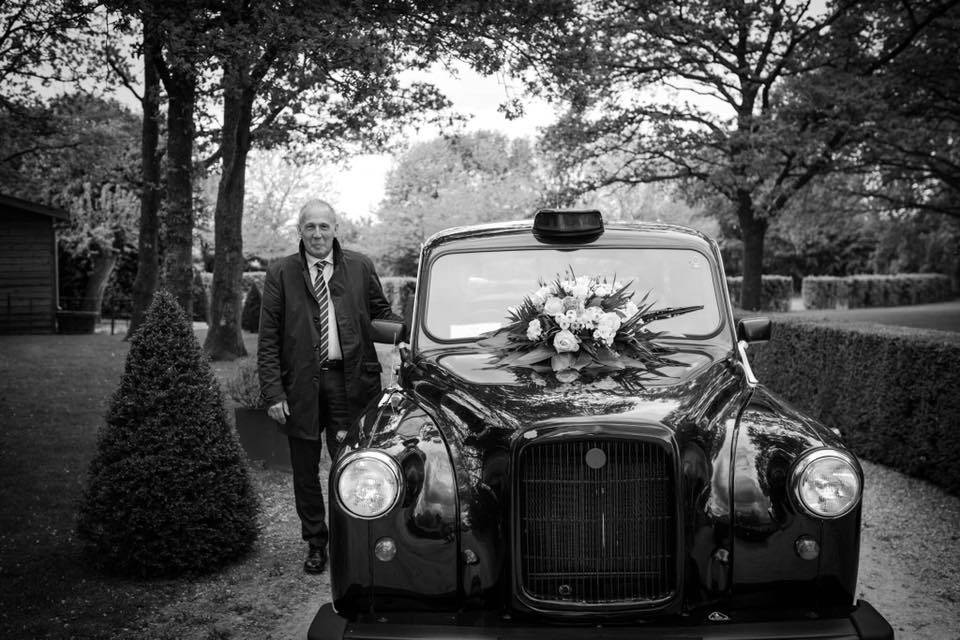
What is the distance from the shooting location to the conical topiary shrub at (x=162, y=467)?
539 centimetres

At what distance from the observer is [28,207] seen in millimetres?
25375

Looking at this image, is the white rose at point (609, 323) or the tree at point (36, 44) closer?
the white rose at point (609, 323)

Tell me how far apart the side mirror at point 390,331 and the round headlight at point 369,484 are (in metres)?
1.47

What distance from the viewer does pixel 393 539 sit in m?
3.41

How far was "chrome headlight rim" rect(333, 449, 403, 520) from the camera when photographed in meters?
3.42

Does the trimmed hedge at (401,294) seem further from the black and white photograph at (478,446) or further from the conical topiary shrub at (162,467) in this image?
the conical topiary shrub at (162,467)

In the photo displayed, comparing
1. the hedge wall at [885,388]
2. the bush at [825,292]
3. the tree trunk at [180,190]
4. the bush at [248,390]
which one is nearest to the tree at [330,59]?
the tree trunk at [180,190]

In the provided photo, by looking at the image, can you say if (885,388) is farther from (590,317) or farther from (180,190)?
(180,190)

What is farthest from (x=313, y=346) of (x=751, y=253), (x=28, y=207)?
(x=28, y=207)

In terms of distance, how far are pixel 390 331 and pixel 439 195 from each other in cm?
4018

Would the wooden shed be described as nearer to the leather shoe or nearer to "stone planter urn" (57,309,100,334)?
"stone planter urn" (57,309,100,334)

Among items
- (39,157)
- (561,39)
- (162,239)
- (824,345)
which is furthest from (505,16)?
(162,239)

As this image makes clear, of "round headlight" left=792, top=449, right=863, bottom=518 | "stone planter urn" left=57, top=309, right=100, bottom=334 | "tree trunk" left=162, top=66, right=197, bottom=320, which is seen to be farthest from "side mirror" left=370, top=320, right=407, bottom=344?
"stone planter urn" left=57, top=309, right=100, bottom=334

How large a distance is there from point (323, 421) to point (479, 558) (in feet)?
7.39
